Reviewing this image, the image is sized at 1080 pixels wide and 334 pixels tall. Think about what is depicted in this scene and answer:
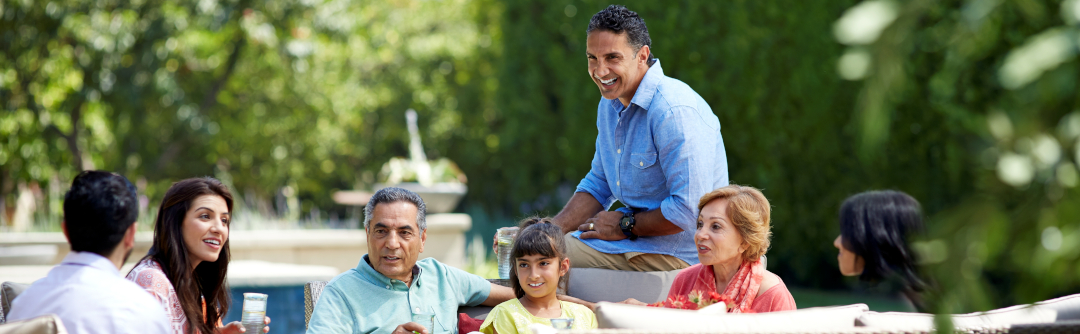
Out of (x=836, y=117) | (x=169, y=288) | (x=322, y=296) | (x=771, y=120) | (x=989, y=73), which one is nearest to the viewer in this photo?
(x=169, y=288)

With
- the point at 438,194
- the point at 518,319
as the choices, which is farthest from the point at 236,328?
the point at 438,194

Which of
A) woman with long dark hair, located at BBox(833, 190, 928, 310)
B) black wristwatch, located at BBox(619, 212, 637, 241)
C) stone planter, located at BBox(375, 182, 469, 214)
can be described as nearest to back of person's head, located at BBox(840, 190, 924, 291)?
woman with long dark hair, located at BBox(833, 190, 928, 310)

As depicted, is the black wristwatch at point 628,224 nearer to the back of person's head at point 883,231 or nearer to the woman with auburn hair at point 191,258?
the back of person's head at point 883,231

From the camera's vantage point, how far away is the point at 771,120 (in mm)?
8281

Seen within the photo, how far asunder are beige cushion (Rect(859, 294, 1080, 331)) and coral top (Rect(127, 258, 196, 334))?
6.46ft

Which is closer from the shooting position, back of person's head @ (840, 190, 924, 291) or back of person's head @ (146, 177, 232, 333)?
back of person's head @ (146, 177, 232, 333)

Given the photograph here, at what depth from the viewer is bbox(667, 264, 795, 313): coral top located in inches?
106

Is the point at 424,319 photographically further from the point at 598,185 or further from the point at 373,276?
the point at 598,185

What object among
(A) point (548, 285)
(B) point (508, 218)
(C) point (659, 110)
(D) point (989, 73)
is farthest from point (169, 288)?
(B) point (508, 218)

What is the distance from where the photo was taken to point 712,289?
9.37 feet

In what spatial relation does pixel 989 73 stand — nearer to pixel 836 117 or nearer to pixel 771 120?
pixel 836 117

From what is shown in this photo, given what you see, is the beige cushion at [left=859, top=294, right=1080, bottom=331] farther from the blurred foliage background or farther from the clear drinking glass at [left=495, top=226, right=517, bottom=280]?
the blurred foliage background

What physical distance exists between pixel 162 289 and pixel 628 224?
5.30 ft

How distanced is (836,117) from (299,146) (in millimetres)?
7567
